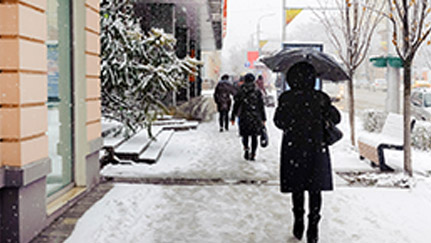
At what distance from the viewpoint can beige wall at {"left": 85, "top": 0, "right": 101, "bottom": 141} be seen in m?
7.07

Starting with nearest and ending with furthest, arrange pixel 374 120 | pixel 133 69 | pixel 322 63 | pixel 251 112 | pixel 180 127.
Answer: pixel 322 63 < pixel 251 112 < pixel 133 69 < pixel 374 120 < pixel 180 127

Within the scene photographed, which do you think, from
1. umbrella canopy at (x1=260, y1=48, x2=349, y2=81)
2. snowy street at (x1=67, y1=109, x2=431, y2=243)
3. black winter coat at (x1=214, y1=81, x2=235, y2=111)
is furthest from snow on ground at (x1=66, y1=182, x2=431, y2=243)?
black winter coat at (x1=214, y1=81, x2=235, y2=111)

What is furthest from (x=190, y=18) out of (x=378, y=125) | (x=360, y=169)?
(x=360, y=169)

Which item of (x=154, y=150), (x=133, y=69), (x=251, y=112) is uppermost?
(x=133, y=69)

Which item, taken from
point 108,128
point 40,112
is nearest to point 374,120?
point 108,128

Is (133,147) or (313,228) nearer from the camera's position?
(313,228)

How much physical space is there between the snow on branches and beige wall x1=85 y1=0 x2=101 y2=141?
8.49 feet

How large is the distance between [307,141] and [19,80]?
9.02 ft

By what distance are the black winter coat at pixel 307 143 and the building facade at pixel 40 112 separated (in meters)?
2.48

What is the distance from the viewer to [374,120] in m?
15.5

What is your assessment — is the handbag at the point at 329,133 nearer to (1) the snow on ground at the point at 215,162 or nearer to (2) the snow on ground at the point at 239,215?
(2) the snow on ground at the point at 239,215

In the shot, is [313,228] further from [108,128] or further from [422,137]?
[422,137]

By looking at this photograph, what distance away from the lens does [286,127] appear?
5059 mm

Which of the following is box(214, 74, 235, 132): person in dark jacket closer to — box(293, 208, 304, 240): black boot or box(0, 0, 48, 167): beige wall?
box(293, 208, 304, 240): black boot
